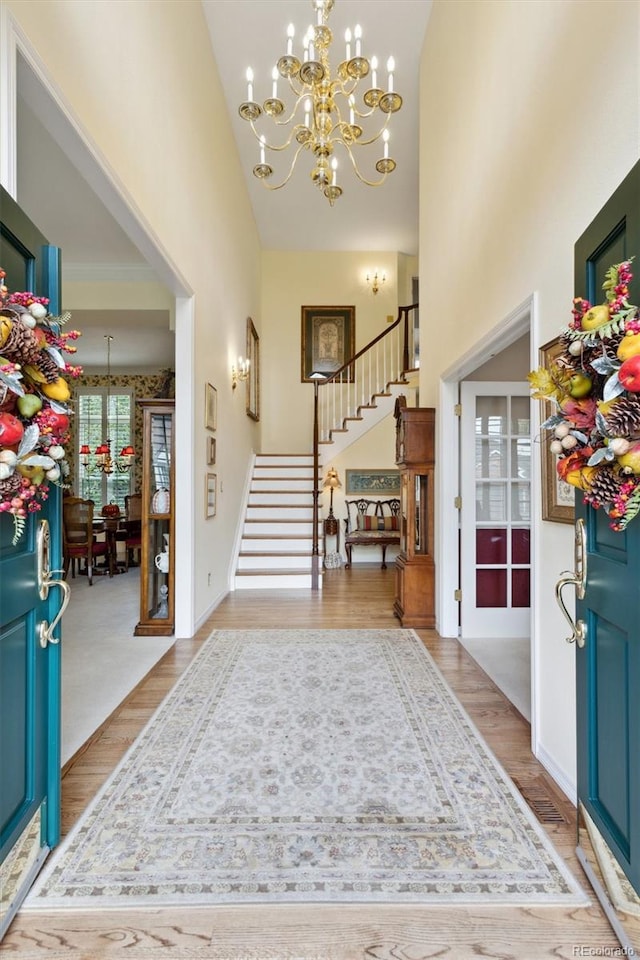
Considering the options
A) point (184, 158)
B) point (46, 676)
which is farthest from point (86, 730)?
point (184, 158)

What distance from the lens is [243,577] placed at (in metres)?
5.60

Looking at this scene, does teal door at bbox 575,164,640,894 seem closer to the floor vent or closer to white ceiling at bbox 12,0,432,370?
the floor vent

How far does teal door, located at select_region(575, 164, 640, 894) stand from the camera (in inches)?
49.9

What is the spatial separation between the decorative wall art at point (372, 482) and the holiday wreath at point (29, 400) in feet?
21.0

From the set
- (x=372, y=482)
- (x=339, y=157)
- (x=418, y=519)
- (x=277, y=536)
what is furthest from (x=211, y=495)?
(x=339, y=157)

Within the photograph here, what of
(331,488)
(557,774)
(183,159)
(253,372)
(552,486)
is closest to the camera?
(557,774)

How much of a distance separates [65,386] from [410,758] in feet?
6.94

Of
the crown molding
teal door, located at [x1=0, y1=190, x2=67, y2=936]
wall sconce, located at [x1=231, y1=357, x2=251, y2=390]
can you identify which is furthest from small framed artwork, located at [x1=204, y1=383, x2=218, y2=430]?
teal door, located at [x1=0, y1=190, x2=67, y2=936]

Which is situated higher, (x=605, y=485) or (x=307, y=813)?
(x=605, y=485)

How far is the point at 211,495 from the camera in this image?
185 inches

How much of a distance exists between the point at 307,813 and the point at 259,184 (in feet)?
24.1

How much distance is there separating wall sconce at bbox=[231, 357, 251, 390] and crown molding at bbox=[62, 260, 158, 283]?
146 centimetres

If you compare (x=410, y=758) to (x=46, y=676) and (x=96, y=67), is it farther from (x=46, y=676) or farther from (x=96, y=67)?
(x=96, y=67)

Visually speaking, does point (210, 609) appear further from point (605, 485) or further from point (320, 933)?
point (605, 485)
